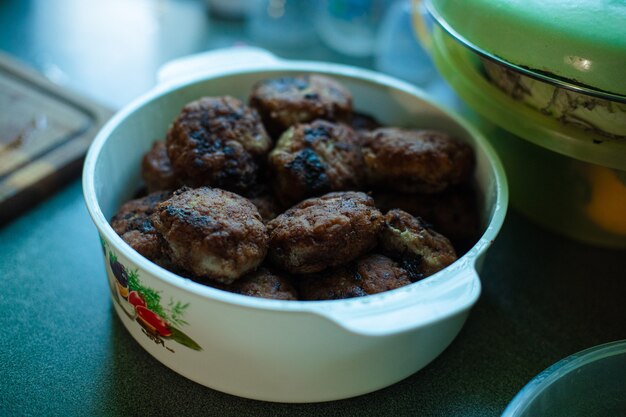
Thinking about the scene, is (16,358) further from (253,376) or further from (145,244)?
(253,376)

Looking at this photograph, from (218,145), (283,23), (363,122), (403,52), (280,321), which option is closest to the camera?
(280,321)

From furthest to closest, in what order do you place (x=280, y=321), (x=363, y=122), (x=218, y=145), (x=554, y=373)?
1. (x=363, y=122)
2. (x=218, y=145)
3. (x=554, y=373)
4. (x=280, y=321)

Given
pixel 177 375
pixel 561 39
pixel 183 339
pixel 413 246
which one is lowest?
pixel 177 375

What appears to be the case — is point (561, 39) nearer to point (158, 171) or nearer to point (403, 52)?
point (158, 171)

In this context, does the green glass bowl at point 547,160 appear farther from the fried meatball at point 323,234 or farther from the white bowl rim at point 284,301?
the fried meatball at point 323,234

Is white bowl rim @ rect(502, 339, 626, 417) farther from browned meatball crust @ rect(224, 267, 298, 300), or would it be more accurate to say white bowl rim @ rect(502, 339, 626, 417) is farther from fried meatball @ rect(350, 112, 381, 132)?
fried meatball @ rect(350, 112, 381, 132)

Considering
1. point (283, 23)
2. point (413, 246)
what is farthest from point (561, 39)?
point (283, 23)

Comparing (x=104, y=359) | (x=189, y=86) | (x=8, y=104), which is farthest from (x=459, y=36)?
(x=8, y=104)

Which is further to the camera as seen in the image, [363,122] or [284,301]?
[363,122]
